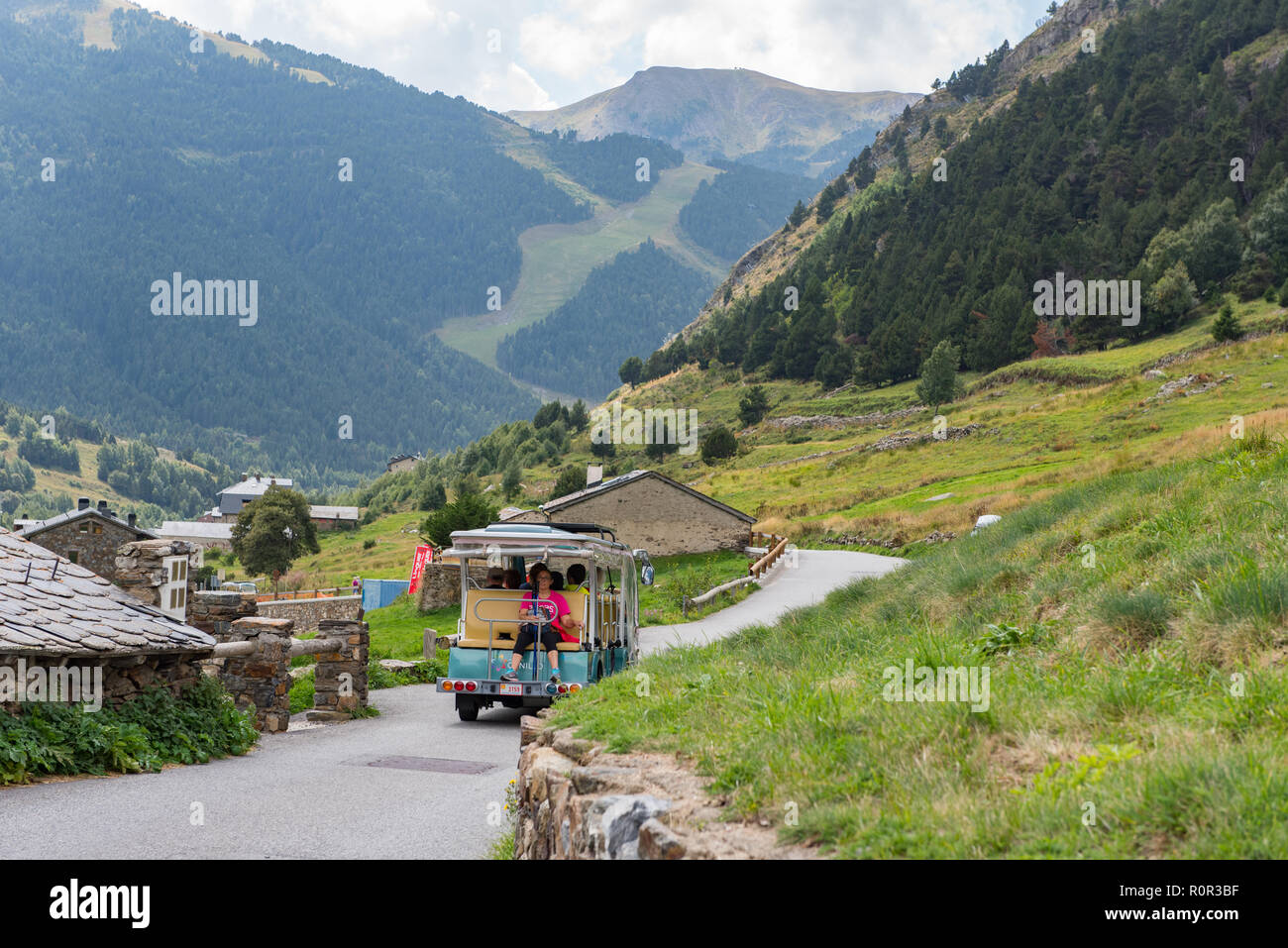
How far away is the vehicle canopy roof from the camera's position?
14844 millimetres

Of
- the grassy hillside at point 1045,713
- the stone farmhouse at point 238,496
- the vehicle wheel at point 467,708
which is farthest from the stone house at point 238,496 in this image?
the grassy hillside at point 1045,713

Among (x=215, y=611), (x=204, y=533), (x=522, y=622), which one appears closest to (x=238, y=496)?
(x=204, y=533)

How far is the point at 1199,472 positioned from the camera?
11125 millimetres

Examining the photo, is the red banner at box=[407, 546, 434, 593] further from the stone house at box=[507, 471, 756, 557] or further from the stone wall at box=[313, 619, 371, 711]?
the stone wall at box=[313, 619, 371, 711]

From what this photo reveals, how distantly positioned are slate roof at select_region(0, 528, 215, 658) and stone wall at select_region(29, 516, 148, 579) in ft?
164

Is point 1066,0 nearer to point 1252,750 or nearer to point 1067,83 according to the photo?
point 1067,83

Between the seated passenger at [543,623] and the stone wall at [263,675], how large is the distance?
3123 millimetres

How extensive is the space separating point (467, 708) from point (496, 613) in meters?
1.51

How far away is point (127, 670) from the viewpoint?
11430mm

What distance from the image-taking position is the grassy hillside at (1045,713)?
374 cm

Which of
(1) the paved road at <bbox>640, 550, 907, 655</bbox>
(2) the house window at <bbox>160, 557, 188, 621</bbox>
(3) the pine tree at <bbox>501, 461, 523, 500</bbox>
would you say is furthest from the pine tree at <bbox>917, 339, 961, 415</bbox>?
(2) the house window at <bbox>160, 557, 188, 621</bbox>
